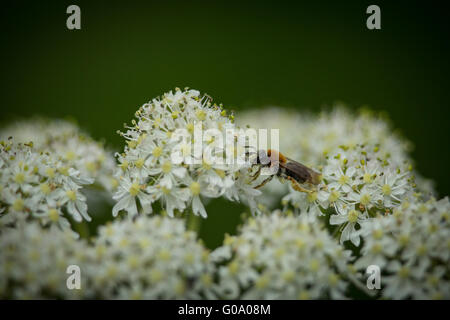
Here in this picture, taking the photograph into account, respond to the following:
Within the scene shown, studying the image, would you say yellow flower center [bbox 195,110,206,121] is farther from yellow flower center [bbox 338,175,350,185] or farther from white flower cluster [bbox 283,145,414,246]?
yellow flower center [bbox 338,175,350,185]

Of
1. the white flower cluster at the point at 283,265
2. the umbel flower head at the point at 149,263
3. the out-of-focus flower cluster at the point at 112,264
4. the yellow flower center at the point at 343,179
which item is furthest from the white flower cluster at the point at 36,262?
the yellow flower center at the point at 343,179

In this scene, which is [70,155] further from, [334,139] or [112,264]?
[334,139]

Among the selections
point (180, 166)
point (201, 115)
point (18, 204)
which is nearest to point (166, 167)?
point (180, 166)

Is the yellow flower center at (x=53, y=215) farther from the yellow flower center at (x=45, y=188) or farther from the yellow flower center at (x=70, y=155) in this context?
the yellow flower center at (x=70, y=155)

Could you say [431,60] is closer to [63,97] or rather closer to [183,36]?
[183,36]

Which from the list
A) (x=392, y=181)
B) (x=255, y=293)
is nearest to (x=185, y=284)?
(x=255, y=293)
